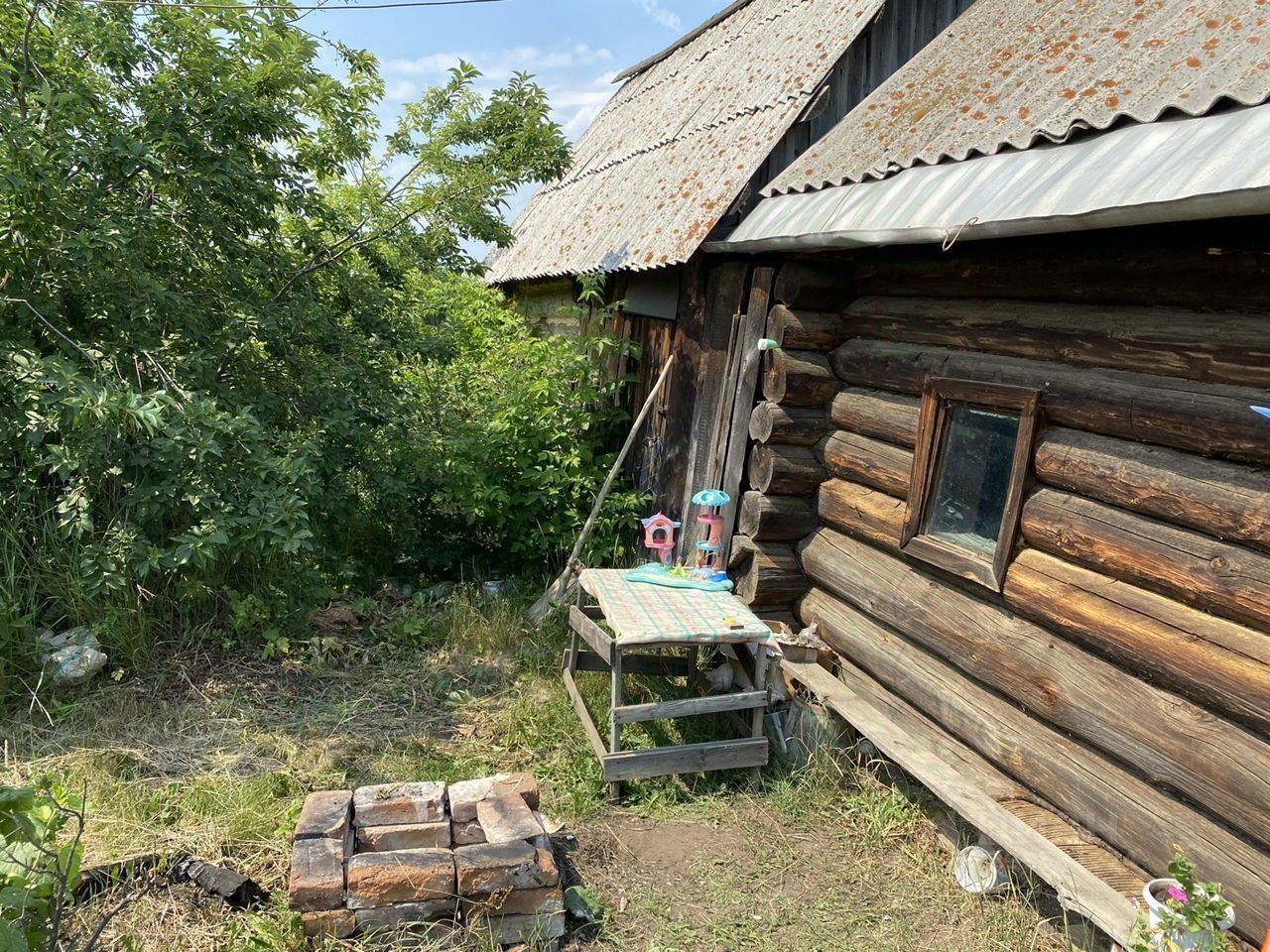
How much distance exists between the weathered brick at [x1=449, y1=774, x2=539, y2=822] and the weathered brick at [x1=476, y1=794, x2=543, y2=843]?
3 centimetres

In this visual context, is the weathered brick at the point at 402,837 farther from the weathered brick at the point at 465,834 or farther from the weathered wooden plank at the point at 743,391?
the weathered wooden plank at the point at 743,391

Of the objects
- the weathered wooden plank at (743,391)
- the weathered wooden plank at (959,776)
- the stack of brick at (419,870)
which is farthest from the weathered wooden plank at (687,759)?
the weathered wooden plank at (743,391)

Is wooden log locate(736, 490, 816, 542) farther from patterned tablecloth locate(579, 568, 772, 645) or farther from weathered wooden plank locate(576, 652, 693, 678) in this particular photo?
weathered wooden plank locate(576, 652, 693, 678)

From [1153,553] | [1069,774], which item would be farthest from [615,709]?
[1153,553]

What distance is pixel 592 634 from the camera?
4.60m

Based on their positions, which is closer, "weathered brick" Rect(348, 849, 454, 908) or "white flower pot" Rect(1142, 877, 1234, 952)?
"white flower pot" Rect(1142, 877, 1234, 952)

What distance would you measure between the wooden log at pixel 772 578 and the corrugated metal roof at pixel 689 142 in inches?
71.7

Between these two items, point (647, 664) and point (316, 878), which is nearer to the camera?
point (316, 878)

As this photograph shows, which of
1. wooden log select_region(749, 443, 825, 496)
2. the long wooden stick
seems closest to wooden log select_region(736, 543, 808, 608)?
wooden log select_region(749, 443, 825, 496)

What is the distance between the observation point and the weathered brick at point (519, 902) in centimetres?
313

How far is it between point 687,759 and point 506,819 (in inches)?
46.4

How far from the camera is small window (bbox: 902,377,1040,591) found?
3.61 m

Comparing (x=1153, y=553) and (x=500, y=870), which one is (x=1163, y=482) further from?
(x=500, y=870)

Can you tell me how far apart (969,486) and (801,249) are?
1.50 meters
